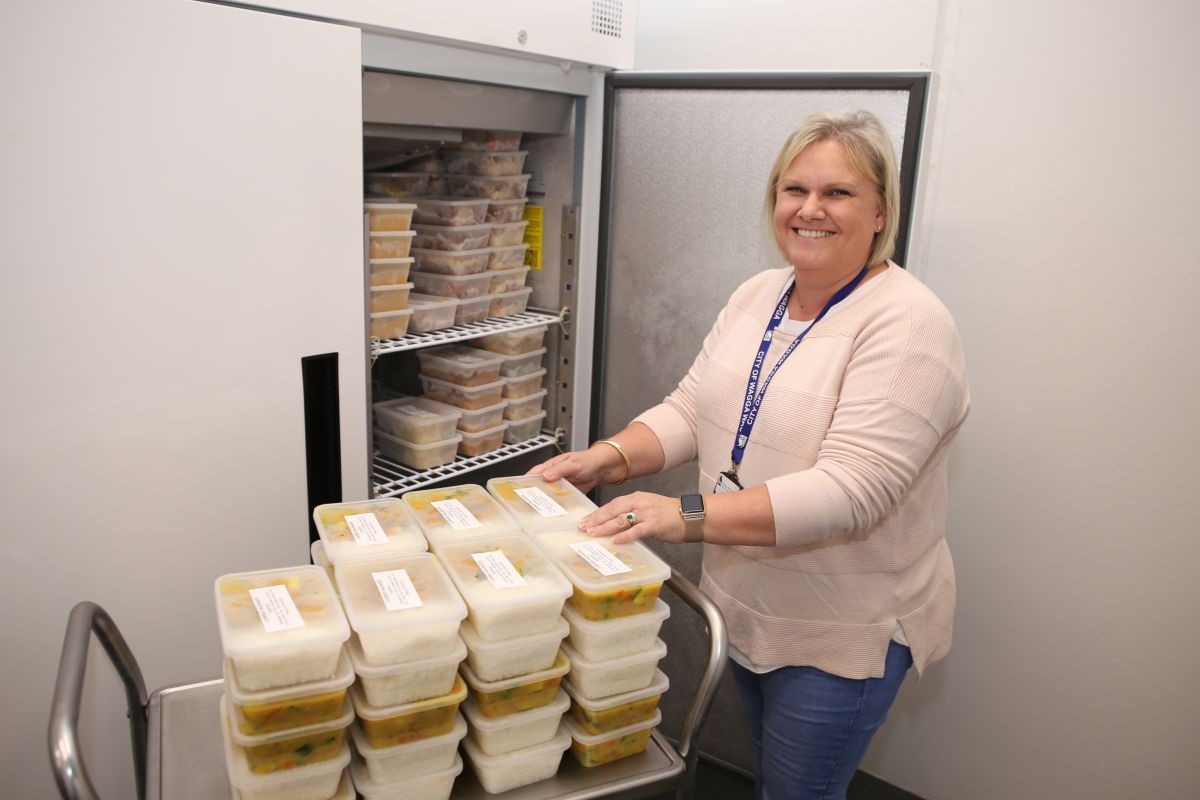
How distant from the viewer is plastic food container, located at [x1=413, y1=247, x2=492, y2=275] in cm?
217

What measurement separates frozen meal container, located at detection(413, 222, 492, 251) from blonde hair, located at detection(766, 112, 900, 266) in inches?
35.9

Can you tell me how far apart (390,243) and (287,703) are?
1.20 meters

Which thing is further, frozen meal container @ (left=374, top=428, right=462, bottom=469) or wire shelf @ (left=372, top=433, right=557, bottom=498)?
frozen meal container @ (left=374, top=428, right=462, bottom=469)

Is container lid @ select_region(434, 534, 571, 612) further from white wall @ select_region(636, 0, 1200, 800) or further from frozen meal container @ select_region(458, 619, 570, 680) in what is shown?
white wall @ select_region(636, 0, 1200, 800)

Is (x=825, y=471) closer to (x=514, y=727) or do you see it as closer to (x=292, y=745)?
(x=514, y=727)

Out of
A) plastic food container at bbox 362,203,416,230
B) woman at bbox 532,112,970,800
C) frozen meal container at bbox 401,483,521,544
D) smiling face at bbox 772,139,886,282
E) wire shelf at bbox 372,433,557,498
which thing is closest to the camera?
frozen meal container at bbox 401,483,521,544

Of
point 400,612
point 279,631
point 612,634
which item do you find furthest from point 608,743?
point 279,631

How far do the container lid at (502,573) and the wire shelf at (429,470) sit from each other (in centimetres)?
74

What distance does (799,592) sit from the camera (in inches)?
61.4

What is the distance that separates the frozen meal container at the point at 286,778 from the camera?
Answer: 1.03 m

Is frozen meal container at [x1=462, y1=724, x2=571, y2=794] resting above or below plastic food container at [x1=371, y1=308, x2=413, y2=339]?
below

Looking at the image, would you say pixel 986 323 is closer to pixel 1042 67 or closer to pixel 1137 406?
pixel 1137 406

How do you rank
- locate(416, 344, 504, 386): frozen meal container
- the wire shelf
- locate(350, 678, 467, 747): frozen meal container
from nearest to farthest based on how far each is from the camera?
locate(350, 678, 467, 747): frozen meal container < the wire shelf < locate(416, 344, 504, 386): frozen meal container

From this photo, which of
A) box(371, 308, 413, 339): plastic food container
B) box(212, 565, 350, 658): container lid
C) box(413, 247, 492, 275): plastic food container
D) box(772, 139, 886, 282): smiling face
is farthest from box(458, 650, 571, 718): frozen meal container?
box(413, 247, 492, 275): plastic food container
